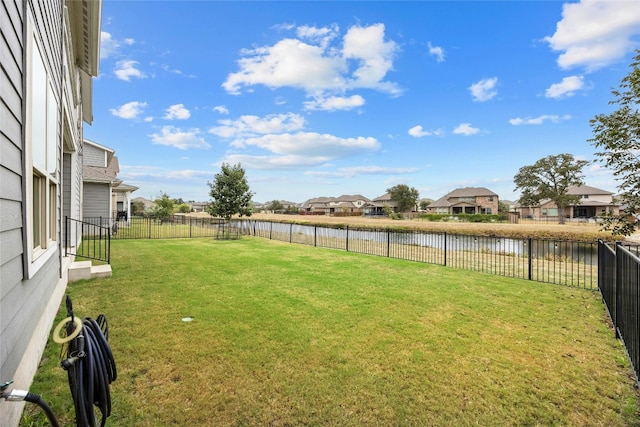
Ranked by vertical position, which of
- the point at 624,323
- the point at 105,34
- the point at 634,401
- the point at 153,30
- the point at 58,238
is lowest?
the point at 634,401

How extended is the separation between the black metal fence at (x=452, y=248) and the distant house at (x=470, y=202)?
45.1 metres

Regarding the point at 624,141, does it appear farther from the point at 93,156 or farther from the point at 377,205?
the point at 377,205

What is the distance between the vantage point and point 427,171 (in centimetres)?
4584

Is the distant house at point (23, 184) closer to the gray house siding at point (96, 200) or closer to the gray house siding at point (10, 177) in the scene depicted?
the gray house siding at point (10, 177)

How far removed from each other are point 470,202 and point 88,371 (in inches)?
2713

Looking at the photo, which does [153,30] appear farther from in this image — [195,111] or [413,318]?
[195,111]

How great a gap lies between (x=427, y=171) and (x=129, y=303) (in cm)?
4579

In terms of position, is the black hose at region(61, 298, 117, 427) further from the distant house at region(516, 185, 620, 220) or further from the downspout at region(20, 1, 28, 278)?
the distant house at region(516, 185, 620, 220)

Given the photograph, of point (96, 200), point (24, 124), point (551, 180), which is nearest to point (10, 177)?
point (24, 124)

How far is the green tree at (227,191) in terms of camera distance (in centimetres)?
1833

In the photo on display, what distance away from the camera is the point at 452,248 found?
13.9 meters

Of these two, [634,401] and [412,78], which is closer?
[634,401]

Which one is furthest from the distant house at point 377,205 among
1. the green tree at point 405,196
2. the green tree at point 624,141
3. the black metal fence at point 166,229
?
the green tree at point 624,141

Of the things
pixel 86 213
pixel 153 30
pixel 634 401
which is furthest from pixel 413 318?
pixel 86 213
